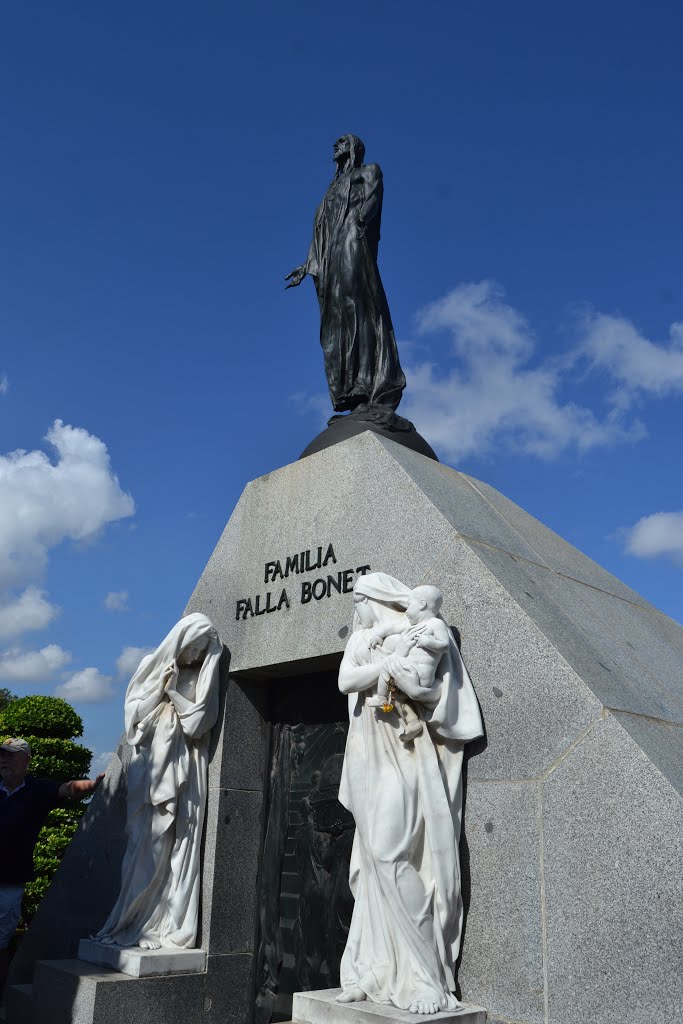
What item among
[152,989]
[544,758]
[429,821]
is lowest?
[152,989]

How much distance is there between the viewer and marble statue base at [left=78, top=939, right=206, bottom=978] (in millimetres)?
5766

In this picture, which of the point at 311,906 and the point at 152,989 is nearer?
the point at 152,989

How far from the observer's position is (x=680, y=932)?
3.78 metres

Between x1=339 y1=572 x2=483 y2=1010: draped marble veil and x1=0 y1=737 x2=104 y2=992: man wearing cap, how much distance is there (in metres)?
2.34

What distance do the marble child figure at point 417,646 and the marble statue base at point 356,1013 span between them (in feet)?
4.43

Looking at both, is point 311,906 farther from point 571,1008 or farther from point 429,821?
point 571,1008

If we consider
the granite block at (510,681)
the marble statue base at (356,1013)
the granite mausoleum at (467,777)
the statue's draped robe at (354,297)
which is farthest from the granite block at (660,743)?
the statue's draped robe at (354,297)

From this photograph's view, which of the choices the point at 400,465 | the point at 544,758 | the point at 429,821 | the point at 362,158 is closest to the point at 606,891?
the point at 544,758

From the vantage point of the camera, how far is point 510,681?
15.8 ft

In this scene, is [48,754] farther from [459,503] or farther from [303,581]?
[459,503]

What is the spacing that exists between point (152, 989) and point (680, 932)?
3.66 m

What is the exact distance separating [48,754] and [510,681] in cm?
880

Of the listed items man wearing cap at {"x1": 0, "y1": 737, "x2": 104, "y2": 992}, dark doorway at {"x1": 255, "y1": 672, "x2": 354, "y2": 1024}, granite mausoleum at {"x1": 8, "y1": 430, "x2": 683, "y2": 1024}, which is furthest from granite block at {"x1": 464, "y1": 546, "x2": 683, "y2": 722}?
man wearing cap at {"x1": 0, "y1": 737, "x2": 104, "y2": 992}

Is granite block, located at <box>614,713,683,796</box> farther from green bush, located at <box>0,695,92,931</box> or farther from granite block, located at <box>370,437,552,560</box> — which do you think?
green bush, located at <box>0,695,92,931</box>
